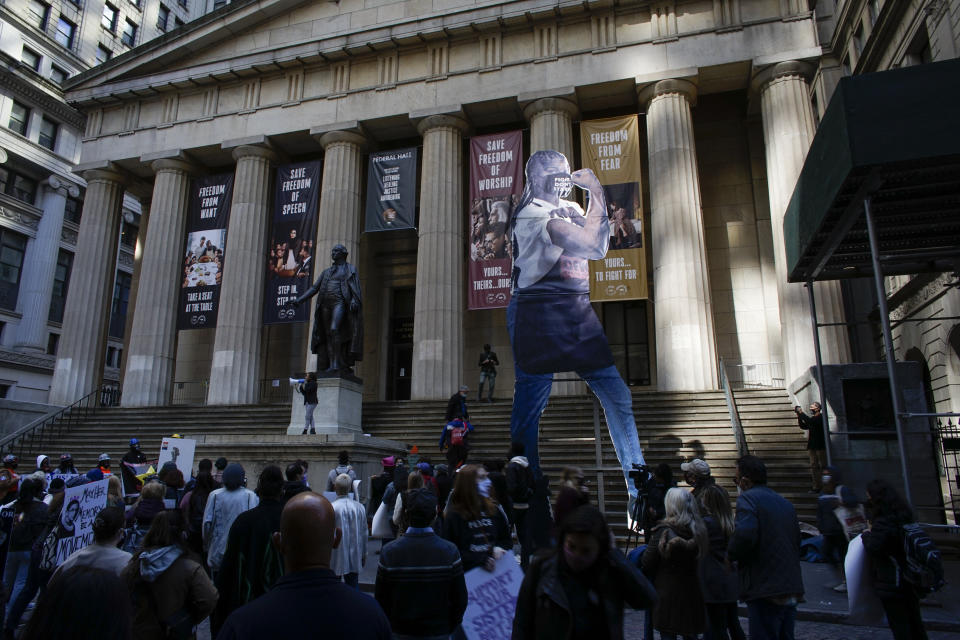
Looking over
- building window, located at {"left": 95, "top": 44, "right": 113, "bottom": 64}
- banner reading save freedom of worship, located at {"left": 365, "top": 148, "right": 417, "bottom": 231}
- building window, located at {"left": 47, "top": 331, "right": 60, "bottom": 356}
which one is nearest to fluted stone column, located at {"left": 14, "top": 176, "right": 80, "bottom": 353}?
building window, located at {"left": 47, "top": 331, "right": 60, "bottom": 356}

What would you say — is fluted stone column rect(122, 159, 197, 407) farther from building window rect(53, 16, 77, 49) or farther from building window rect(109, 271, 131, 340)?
building window rect(53, 16, 77, 49)

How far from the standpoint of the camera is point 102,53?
47.0 meters

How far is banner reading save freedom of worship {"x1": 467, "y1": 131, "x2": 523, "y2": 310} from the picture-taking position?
21938mm

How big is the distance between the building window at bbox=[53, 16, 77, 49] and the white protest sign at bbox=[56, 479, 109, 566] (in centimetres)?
4667

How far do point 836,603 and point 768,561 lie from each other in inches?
141

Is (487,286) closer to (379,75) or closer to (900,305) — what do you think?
(379,75)

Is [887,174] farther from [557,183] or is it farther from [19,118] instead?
→ [19,118]

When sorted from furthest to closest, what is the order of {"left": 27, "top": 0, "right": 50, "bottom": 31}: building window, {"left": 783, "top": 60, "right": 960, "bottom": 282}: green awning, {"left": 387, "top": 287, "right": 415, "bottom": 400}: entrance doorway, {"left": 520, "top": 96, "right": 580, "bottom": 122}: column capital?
1. {"left": 27, "top": 0, "right": 50, "bottom": 31}: building window
2. {"left": 387, "top": 287, "right": 415, "bottom": 400}: entrance doorway
3. {"left": 520, "top": 96, "right": 580, "bottom": 122}: column capital
4. {"left": 783, "top": 60, "right": 960, "bottom": 282}: green awning

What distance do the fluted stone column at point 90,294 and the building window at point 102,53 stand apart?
75.8 feet

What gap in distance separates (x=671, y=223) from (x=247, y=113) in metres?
17.4

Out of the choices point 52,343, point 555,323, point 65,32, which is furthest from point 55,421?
point 65,32

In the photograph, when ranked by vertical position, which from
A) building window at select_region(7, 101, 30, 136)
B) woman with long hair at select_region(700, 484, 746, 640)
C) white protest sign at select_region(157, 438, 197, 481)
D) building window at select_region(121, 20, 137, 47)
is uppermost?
building window at select_region(121, 20, 137, 47)

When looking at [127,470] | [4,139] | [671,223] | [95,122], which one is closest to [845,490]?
[127,470]

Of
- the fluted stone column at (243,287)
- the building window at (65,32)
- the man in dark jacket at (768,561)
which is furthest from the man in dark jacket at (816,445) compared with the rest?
the building window at (65,32)
